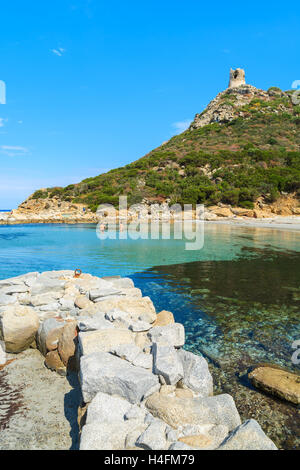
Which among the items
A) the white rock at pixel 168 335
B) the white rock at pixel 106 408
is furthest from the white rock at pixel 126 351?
the white rock at pixel 106 408

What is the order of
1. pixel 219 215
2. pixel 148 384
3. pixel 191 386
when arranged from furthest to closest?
pixel 219 215, pixel 191 386, pixel 148 384

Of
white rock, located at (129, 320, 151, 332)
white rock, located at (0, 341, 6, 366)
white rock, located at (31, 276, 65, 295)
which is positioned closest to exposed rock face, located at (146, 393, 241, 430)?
white rock, located at (129, 320, 151, 332)

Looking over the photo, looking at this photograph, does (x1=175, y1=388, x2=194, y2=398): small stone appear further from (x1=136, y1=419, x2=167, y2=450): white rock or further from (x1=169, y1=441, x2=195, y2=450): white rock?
(x1=169, y1=441, x2=195, y2=450): white rock

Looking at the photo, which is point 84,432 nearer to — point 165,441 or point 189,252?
point 165,441

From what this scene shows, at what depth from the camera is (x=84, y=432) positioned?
8.02 feet

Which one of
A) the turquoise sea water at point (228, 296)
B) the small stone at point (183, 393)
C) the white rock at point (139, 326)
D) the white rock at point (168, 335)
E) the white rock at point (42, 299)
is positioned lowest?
the turquoise sea water at point (228, 296)

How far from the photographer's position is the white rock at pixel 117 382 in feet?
9.86

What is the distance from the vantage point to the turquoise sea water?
150 inches

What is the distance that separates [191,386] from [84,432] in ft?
5.01

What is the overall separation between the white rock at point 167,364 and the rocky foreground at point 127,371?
0.04 ft

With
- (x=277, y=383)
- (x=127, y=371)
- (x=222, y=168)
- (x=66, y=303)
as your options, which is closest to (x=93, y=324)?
(x=127, y=371)

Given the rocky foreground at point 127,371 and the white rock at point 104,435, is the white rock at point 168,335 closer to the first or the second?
the rocky foreground at point 127,371

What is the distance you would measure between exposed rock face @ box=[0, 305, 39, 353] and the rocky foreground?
15mm
